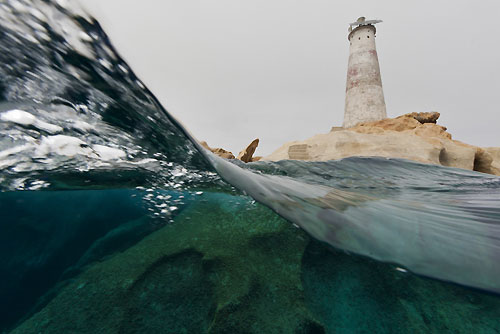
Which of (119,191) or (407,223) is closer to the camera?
(407,223)

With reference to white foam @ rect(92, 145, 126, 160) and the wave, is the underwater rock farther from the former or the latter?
white foam @ rect(92, 145, 126, 160)

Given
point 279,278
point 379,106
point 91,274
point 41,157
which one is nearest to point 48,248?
point 91,274

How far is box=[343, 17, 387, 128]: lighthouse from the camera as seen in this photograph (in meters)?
17.4

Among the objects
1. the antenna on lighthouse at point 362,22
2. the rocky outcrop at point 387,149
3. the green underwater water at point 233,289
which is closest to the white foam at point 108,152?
the green underwater water at point 233,289

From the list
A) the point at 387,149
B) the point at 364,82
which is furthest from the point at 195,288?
the point at 364,82

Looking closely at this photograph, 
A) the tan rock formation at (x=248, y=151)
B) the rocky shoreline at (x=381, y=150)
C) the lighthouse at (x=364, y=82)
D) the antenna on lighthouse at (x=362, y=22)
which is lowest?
the tan rock formation at (x=248, y=151)

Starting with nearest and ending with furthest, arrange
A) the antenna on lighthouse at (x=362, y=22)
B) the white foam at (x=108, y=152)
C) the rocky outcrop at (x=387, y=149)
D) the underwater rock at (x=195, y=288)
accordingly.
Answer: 1. the underwater rock at (x=195, y=288)
2. the white foam at (x=108, y=152)
3. the rocky outcrop at (x=387, y=149)
4. the antenna on lighthouse at (x=362, y=22)

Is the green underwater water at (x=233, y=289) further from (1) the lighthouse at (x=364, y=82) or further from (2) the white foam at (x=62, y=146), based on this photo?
(1) the lighthouse at (x=364, y=82)

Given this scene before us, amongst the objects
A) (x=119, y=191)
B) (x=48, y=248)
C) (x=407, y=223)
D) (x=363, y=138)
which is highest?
(x=363, y=138)

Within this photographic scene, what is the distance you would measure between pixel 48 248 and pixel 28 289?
0.31m

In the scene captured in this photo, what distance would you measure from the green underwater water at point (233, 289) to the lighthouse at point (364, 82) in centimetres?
1836

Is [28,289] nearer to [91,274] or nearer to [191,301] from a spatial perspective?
[91,274]

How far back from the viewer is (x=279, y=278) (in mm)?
1485

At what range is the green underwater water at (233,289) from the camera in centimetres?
121
